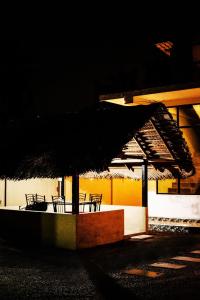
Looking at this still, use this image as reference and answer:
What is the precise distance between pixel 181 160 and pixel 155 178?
1.80 m

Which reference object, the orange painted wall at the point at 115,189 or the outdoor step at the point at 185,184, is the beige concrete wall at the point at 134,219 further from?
the orange painted wall at the point at 115,189

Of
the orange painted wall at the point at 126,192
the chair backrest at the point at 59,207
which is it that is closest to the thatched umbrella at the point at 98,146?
the chair backrest at the point at 59,207

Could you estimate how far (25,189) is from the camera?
21.0 m

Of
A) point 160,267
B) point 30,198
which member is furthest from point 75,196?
point 30,198

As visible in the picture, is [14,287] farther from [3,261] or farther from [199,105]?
[199,105]

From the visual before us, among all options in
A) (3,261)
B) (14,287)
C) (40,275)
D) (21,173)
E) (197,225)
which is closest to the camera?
(14,287)

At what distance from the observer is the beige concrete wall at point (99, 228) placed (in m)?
12.6

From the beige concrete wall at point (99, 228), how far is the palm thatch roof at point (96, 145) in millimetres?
1414

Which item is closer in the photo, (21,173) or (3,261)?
(3,261)

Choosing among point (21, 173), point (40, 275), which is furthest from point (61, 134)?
point (40, 275)

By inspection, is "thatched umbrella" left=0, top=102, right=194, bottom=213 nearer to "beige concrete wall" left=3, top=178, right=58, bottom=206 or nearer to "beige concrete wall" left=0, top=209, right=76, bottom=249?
"beige concrete wall" left=0, top=209, right=76, bottom=249

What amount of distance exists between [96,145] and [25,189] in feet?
28.1

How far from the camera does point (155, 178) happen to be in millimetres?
16594

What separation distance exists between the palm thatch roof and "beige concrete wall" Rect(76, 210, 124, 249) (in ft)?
4.64
